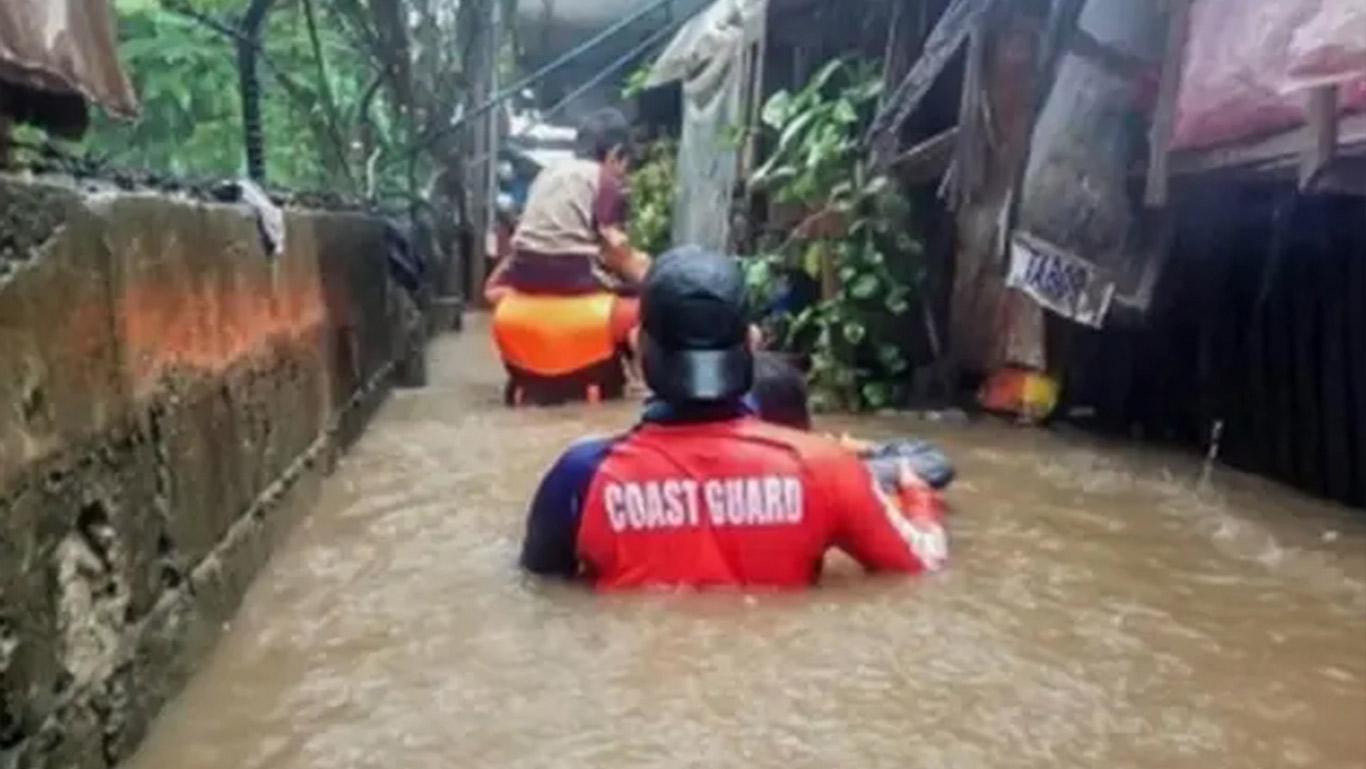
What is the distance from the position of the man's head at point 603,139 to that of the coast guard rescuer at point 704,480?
16.9 ft

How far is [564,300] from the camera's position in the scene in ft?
29.1

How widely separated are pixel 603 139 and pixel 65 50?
541 cm

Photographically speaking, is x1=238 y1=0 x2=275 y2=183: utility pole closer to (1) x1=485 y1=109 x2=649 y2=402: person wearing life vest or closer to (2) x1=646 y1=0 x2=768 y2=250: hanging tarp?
(1) x1=485 y1=109 x2=649 y2=402: person wearing life vest

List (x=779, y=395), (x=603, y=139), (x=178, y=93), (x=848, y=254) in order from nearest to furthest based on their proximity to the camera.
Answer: (x=779, y=395) < (x=848, y=254) < (x=603, y=139) < (x=178, y=93)

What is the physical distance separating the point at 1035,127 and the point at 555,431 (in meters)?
2.50

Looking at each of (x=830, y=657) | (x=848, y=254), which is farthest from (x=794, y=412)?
(x=848, y=254)

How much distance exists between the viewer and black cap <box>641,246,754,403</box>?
155 inches

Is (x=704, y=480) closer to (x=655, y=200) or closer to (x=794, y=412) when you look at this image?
(x=794, y=412)

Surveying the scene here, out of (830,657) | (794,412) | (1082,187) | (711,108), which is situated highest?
(711,108)

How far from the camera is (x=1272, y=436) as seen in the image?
6.32 m

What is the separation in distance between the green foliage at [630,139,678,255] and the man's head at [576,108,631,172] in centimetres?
487

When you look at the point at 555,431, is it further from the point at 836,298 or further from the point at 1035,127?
the point at 1035,127

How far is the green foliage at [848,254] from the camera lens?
27.1 feet

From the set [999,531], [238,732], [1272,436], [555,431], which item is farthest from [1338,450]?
[238,732]
